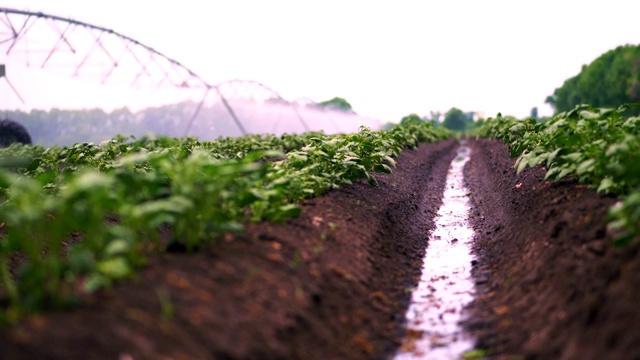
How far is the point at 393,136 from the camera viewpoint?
45.7ft

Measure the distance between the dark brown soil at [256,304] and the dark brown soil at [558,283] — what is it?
0.83 m

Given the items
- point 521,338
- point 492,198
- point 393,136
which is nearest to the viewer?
point 521,338

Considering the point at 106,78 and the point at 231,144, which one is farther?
the point at 106,78

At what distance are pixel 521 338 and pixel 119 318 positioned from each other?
2757mm

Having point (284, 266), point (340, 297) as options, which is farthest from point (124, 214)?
point (340, 297)

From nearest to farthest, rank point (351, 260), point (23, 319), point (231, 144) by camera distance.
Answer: point (23, 319)
point (351, 260)
point (231, 144)

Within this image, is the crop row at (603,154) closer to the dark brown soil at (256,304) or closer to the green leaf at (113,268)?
the dark brown soil at (256,304)

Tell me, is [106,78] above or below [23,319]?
above

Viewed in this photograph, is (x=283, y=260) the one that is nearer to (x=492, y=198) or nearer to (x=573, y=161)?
(x=573, y=161)

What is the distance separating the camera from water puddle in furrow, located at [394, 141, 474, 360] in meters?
4.94

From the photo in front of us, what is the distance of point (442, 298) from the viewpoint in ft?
20.4

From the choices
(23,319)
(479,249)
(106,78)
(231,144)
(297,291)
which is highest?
(106,78)

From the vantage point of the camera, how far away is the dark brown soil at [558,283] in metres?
3.94

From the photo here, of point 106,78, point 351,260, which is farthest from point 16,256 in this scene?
point 106,78
